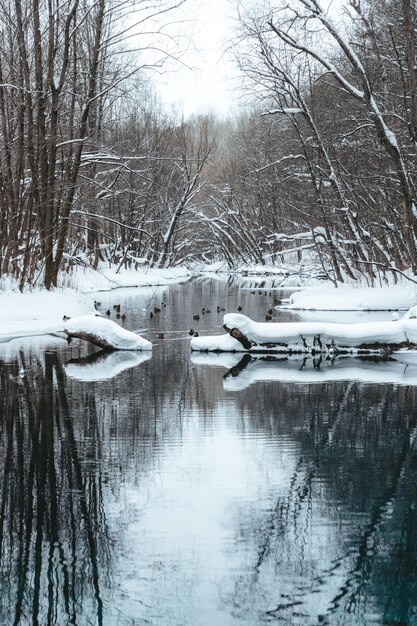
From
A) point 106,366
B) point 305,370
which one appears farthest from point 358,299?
point 106,366

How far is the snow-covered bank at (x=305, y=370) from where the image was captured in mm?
10516

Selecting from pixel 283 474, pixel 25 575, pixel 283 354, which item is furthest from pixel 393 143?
pixel 25 575

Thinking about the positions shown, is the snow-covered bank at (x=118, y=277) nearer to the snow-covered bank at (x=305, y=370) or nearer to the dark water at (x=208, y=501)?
the snow-covered bank at (x=305, y=370)

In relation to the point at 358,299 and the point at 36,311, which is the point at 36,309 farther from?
the point at 358,299

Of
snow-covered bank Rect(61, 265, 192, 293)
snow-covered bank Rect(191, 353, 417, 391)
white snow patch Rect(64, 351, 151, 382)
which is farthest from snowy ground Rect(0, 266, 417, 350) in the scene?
white snow patch Rect(64, 351, 151, 382)

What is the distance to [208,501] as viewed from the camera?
5.51 meters

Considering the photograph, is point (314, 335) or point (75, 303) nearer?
point (314, 335)

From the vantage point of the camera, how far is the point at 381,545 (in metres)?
4.65

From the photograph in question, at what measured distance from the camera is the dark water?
3984 mm

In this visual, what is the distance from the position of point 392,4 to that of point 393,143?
385 centimetres

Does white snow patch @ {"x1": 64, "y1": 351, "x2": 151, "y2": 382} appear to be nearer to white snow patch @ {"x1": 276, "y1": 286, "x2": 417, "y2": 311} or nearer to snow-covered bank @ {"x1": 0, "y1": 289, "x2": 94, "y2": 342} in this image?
snow-covered bank @ {"x1": 0, "y1": 289, "x2": 94, "y2": 342}

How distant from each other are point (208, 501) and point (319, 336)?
7157 millimetres

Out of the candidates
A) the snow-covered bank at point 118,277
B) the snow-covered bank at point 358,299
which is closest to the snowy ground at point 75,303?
the snow-covered bank at point 358,299

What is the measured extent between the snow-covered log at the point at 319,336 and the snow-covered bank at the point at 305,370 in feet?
0.66
